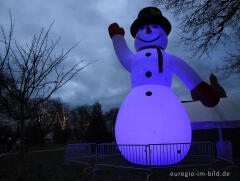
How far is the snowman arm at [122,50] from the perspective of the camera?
28.0ft

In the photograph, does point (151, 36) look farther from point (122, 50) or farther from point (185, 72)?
point (185, 72)

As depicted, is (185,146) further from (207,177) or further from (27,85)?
(27,85)

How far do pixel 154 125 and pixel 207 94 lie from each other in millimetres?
2770

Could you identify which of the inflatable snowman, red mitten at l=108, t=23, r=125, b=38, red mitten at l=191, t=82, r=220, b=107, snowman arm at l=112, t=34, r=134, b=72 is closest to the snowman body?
the inflatable snowman

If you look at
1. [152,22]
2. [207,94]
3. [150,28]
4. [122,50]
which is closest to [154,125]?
[207,94]

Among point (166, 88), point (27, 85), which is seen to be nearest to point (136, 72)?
point (166, 88)

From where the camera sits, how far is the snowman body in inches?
250

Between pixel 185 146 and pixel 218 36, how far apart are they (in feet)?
14.2

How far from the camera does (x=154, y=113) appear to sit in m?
6.61

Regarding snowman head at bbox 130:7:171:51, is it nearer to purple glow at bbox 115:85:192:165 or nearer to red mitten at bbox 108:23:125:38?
red mitten at bbox 108:23:125:38

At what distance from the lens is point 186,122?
6.94 m

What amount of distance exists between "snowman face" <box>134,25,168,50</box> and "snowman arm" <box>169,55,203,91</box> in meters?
0.93

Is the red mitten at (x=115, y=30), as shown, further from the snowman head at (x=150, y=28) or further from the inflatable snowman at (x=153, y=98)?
the snowman head at (x=150, y=28)

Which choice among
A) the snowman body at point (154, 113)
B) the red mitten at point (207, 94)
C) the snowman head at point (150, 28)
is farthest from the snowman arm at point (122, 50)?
the red mitten at point (207, 94)
